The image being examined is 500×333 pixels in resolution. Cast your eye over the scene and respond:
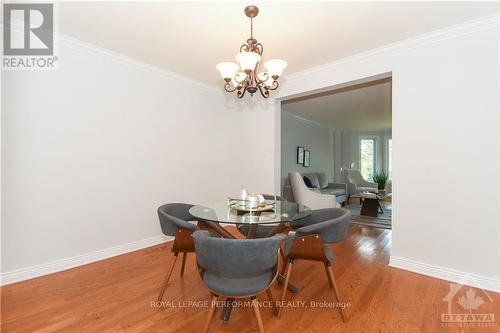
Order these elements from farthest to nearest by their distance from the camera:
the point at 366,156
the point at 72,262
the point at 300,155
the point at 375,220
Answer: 1. the point at 366,156
2. the point at 300,155
3. the point at 375,220
4. the point at 72,262

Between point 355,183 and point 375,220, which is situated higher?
point 355,183

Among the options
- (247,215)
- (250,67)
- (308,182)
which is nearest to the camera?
(250,67)

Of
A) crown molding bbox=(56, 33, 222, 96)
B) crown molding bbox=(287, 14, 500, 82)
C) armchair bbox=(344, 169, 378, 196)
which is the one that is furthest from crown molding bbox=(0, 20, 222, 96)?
armchair bbox=(344, 169, 378, 196)

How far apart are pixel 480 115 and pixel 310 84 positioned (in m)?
1.87

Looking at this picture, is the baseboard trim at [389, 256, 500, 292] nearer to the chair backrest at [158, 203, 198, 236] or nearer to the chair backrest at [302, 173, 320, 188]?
the chair backrest at [158, 203, 198, 236]

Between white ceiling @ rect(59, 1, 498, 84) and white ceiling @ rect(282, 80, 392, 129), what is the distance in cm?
175

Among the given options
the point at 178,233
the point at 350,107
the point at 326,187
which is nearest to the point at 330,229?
the point at 178,233

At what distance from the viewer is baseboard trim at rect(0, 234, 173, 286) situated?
2.23m

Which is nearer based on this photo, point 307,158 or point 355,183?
point 307,158

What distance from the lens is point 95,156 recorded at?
9.04ft

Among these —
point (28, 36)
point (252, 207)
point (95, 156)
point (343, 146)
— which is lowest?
point (252, 207)

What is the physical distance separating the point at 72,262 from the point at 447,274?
150 inches

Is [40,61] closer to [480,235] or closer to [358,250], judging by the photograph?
[358,250]

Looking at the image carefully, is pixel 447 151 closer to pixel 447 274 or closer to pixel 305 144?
pixel 447 274
